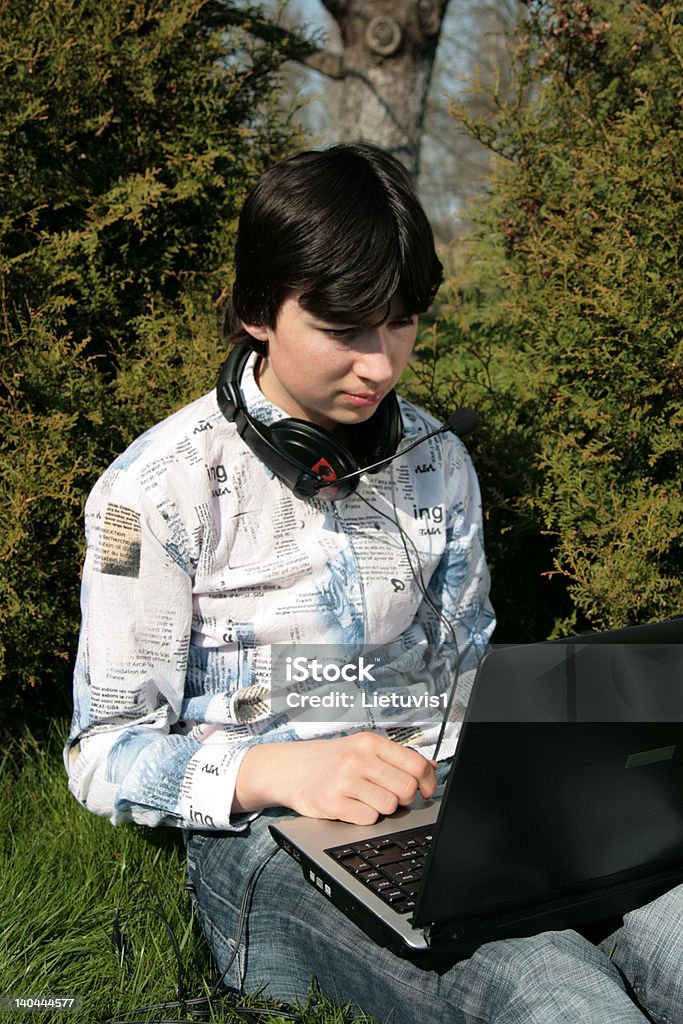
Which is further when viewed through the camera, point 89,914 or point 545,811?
point 89,914

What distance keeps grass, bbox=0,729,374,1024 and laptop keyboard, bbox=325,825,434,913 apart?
0.30 m

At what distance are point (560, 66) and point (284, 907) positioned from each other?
275 cm

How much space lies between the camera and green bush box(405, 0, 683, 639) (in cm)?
295

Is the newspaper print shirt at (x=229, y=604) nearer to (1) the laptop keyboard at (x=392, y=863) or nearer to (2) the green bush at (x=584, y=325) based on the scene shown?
(1) the laptop keyboard at (x=392, y=863)

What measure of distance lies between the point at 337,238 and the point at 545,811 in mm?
1128

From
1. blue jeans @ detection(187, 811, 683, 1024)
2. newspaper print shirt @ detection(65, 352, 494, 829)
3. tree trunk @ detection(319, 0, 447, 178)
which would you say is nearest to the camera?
blue jeans @ detection(187, 811, 683, 1024)

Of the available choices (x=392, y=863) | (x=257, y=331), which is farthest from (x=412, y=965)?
(x=257, y=331)

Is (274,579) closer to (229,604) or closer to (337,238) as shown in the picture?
(229,604)

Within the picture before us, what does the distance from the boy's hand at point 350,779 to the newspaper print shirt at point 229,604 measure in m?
0.13

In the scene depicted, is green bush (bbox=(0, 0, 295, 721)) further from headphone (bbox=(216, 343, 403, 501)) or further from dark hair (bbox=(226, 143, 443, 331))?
dark hair (bbox=(226, 143, 443, 331))

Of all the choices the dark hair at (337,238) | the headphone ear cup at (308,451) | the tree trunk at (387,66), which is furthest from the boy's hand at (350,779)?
the tree trunk at (387,66)

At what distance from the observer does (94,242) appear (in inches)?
127

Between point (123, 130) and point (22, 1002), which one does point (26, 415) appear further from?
point (22, 1002)

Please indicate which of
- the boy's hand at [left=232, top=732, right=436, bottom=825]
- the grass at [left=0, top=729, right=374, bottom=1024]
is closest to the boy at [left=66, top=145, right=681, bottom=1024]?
the boy's hand at [left=232, top=732, right=436, bottom=825]
